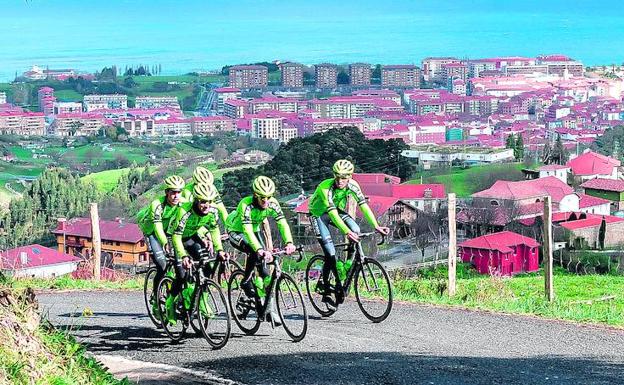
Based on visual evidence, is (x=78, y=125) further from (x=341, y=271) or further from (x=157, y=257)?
(x=157, y=257)

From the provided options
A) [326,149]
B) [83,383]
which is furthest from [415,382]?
[326,149]

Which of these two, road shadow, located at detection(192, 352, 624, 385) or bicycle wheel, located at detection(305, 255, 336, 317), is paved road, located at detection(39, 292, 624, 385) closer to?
road shadow, located at detection(192, 352, 624, 385)

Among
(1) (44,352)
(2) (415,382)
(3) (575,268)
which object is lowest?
(3) (575,268)

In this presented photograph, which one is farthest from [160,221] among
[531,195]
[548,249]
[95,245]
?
[531,195]

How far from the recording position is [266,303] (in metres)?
7.60

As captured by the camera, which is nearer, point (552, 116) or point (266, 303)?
point (266, 303)

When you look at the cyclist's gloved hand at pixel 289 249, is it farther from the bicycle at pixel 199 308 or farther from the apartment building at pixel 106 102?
the apartment building at pixel 106 102

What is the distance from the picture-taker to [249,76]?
14250 centimetres

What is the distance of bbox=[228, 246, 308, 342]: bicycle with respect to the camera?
24.8ft

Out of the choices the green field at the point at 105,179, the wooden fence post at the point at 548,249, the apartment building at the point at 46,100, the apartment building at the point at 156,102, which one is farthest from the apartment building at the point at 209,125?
the wooden fence post at the point at 548,249

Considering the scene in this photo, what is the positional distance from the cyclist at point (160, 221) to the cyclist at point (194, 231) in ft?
0.50

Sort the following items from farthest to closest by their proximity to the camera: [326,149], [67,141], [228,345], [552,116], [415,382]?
[552,116], [67,141], [326,149], [228,345], [415,382]

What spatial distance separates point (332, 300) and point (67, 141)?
8538cm

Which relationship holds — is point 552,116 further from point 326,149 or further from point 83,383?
point 83,383
